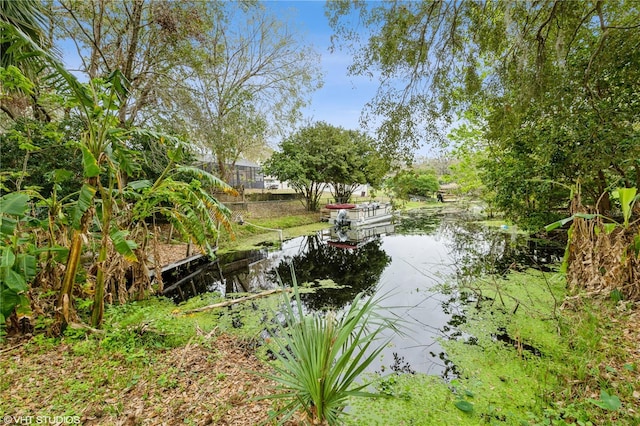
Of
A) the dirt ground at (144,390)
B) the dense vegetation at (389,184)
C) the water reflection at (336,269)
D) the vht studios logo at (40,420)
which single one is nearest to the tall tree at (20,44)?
the dense vegetation at (389,184)

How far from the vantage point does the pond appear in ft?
13.0

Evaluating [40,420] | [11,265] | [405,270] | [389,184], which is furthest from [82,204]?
[405,270]

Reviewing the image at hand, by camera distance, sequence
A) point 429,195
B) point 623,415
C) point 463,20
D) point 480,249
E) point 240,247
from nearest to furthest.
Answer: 1. point 623,415
2. point 463,20
3. point 480,249
4. point 240,247
5. point 429,195

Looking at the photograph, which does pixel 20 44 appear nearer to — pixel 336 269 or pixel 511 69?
pixel 511 69

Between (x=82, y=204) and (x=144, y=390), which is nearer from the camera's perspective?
(x=144, y=390)

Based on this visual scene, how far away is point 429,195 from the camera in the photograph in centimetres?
3334

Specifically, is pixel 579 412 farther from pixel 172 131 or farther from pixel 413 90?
pixel 172 131

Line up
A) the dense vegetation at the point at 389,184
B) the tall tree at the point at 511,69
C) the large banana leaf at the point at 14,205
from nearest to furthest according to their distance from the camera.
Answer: the large banana leaf at the point at 14,205 < the dense vegetation at the point at 389,184 < the tall tree at the point at 511,69

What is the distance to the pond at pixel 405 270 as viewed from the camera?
3949 mm

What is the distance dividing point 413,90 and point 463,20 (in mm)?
1347

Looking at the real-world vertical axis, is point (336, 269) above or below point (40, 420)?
below

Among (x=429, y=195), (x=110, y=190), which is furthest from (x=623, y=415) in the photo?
(x=429, y=195)

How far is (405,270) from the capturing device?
24.0ft

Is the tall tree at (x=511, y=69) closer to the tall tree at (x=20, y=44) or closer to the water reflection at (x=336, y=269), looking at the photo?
the water reflection at (x=336, y=269)
